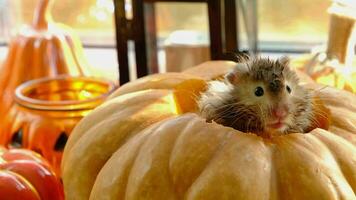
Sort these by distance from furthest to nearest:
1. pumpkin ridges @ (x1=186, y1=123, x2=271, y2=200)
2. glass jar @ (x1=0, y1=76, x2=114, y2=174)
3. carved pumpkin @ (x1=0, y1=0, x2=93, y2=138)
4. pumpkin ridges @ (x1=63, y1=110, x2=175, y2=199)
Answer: carved pumpkin @ (x1=0, y1=0, x2=93, y2=138)
glass jar @ (x1=0, y1=76, x2=114, y2=174)
pumpkin ridges @ (x1=63, y1=110, x2=175, y2=199)
pumpkin ridges @ (x1=186, y1=123, x2=271, y2=200)

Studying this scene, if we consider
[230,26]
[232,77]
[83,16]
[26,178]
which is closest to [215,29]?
[230,26]

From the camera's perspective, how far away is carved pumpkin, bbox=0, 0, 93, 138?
1.07 m

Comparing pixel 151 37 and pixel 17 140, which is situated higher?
pixel 151 37

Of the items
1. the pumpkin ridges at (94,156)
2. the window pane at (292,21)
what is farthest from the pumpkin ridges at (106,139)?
the window pane at (292,21)

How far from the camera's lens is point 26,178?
715mm

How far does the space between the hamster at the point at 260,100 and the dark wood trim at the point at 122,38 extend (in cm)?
25

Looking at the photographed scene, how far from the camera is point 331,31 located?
947mm

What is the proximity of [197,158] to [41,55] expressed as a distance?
0.56 meters

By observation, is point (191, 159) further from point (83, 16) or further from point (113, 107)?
point (83, 16)

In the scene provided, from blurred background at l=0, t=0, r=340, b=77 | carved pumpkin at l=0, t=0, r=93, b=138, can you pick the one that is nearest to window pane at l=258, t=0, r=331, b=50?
blurred background at l=0, t=0, r=340, b=77

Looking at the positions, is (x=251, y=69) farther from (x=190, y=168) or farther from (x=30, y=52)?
(x=30, y=52)

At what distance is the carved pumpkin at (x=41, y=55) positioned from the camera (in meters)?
1.07

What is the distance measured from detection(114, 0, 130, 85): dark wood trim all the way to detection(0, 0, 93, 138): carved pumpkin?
18cm

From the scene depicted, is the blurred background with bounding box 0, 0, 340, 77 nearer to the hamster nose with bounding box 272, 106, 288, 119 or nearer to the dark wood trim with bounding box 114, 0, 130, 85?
the dark wood trim with bounding box 114, 0, 130, 85
